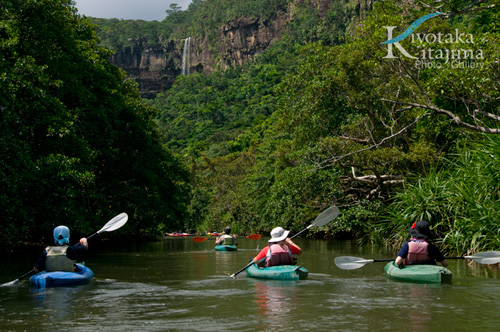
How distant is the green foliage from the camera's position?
13.8m

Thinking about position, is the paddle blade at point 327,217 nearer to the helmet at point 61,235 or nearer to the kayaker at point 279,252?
the kayaker at point 279,252

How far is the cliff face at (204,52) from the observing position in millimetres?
135125

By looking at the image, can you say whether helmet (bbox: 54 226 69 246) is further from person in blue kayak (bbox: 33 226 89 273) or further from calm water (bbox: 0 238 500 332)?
calm water (bbox: 0 238 500 332)

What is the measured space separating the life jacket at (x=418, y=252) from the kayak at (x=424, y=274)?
0.60ft

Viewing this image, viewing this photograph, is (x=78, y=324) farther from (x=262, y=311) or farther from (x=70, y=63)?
(x=70, y=63)

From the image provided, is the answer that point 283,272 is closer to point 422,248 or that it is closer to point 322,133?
point 422,248

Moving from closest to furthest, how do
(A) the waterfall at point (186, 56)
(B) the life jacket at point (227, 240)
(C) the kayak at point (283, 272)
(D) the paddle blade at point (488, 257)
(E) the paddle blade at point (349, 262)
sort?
(D) the paddle blade at point (488, 257), (C) the kayak at point (283, 272), (E) the paddle blade at point (349, 262), (B) the life jacket at point (227, 240), (A) the waterfall at point (186, 56)

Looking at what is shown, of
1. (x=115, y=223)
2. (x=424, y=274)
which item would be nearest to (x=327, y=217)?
(x=424, y=274)

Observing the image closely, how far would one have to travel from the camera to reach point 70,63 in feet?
58.4

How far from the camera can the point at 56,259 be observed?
9.20 metres

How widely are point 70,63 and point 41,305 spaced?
39.5 ft

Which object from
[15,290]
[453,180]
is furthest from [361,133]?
[15,290]

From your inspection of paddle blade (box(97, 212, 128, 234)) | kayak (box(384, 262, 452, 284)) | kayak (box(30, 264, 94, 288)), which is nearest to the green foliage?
paddle blade (box(97, 212, 128, 234))

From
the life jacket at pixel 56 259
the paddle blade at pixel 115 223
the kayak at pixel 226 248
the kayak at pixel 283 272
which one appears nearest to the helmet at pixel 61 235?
the life jacket at pixel 56 259
